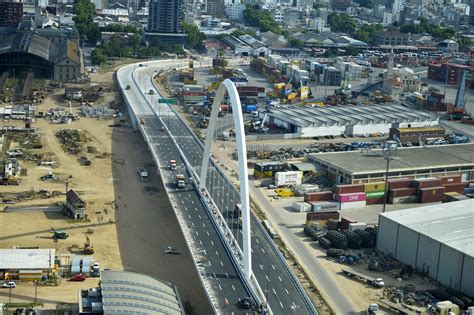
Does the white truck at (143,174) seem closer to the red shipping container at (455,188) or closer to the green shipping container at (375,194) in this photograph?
the green shipping container at (375,194)

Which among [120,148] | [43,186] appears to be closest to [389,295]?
[43,186]

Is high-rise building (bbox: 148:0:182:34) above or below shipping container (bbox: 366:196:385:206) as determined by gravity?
above

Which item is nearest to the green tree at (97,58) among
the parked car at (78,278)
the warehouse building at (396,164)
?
the warehouse building at (396,164)

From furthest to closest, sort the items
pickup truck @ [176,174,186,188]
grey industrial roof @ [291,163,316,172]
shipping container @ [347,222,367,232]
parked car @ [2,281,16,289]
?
grey industrial roof @ [291,163,316,172], pickup truck @ [176,174,186,188], shipping container @ [347,222,367,232], parked car @ [2,281,16,289]

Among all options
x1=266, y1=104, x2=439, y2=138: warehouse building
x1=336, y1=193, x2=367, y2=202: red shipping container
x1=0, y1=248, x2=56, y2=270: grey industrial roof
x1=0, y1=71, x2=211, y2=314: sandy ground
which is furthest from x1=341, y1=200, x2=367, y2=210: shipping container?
x1=266, y1=104, x2=439, y2=138: warehouse building

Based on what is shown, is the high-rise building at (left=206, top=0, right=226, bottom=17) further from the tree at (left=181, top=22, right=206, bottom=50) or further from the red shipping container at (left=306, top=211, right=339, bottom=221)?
the red shipping container at (left=306, top=211, right=339, bottom=221)

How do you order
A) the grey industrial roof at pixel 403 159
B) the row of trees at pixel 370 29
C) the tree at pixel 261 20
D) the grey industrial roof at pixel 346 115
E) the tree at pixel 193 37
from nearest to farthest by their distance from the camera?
the grey industrial roof at pixel 403 159, the grey industrial roof at pixel 346 115, the tree at pixel 193 37, the row of trees at pixel 370 29, the tree at pixel 261 20
